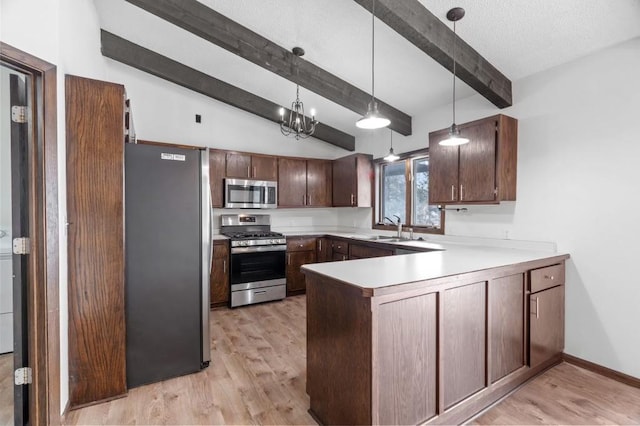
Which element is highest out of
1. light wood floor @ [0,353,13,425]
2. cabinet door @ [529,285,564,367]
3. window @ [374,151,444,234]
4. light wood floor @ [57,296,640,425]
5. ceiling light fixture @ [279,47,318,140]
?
ceiling light fixture @ [279,47,318,140]

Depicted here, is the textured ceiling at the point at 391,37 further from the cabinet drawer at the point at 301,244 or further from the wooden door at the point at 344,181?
the cabinet drawer at the point at 301,244

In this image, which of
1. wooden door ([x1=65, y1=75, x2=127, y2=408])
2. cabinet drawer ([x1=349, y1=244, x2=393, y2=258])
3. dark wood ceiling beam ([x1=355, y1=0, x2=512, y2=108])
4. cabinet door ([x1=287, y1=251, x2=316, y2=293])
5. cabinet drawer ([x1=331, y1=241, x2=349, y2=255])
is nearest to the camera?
wooden door ([x1=65, y1=75, x2=127, y2=408])

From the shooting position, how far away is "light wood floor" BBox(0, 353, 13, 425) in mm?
1927

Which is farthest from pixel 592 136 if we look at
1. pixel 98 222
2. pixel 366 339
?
pixel 98 222

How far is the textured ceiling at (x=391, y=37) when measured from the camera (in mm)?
2258

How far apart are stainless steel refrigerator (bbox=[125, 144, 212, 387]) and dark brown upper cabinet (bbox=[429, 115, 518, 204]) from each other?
7.86 ft

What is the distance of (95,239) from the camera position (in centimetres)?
207

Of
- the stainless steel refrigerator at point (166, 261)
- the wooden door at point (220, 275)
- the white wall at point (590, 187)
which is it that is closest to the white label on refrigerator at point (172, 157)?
the stainless steel refrigerator at point (166, 261)

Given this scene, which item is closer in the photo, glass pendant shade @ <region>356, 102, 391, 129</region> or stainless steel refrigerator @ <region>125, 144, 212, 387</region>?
glass pendant shade @ <region>356, 102, 391, 129</region>

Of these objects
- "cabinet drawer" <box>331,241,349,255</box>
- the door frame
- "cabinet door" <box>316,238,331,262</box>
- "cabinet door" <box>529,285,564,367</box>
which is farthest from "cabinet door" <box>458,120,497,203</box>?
the door frame

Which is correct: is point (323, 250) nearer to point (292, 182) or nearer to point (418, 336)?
point (292, 182)

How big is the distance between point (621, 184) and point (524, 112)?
1014 mm

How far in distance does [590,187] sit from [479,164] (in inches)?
33.7

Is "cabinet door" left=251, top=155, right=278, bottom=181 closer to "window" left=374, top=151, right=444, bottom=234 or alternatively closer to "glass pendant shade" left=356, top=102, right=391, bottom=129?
"window" left=374, top=151, right=444, bottom=234
